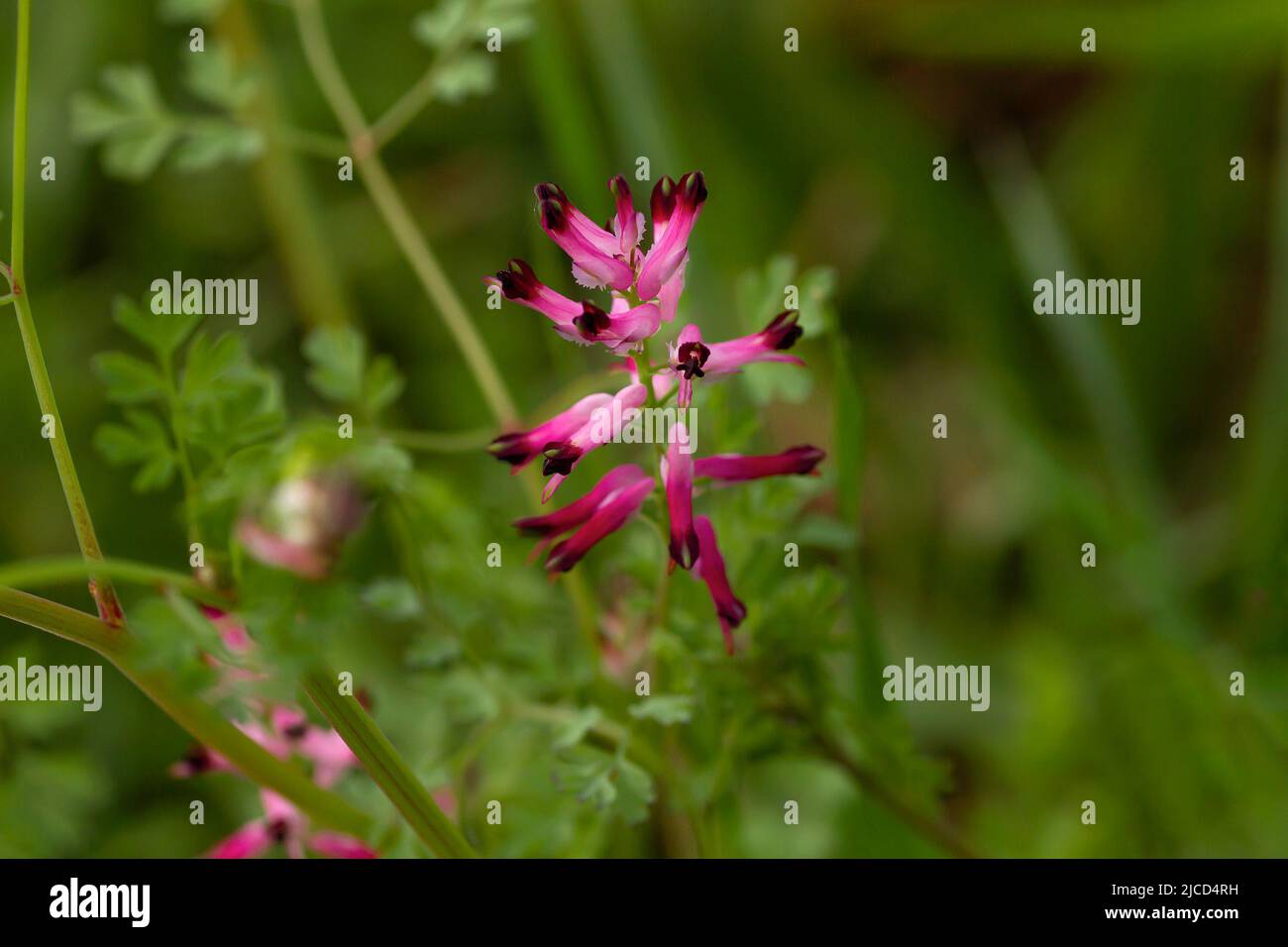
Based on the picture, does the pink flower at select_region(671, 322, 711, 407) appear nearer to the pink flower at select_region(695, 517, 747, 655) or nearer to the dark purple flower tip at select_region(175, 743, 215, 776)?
the pink flower at select_region(695, 517, 747, 655)

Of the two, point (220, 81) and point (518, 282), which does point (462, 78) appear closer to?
point (220, 81)

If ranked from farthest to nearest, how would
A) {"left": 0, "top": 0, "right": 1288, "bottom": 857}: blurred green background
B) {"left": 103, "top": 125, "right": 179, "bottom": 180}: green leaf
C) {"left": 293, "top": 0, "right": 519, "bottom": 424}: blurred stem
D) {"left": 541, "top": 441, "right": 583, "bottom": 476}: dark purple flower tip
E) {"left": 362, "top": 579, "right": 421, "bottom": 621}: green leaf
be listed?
{"left": 0, "top": 0, "right": 1288, "bottom": 857}: blurred green background, {"left": 103, "top": 125, "right": 179, "bottom": 180}: green leaf, {"left": 293, "top": 0, "right": 519, "bottom": 424}: blurred stem, {"left": 362, "top": 579, "right": 421, "bottom": 621}: green leaf, {"left": 541, "top": 441, "right": 583, "bottom": 476}: dark purple flower tip

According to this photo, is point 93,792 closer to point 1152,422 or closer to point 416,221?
Result: point 416,221

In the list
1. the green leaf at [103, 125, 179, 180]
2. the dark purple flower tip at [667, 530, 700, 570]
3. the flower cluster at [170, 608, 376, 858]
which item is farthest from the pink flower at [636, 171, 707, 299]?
the green leaf at [103, 125, 179, 180]

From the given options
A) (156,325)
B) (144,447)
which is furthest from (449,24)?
(144,447)
